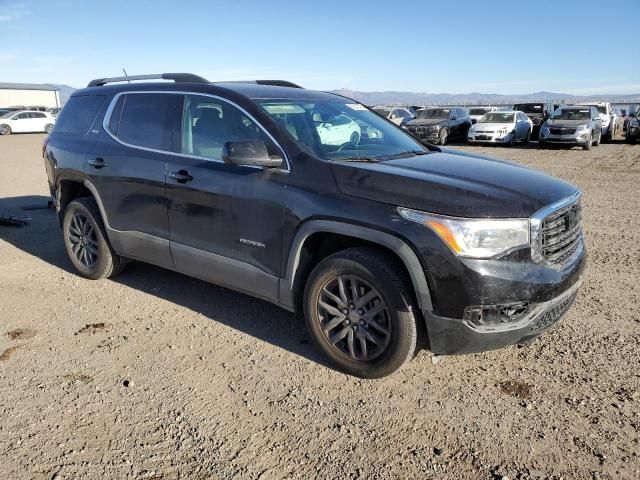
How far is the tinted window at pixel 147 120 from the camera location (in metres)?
4.45

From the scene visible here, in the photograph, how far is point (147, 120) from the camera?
15.2ft

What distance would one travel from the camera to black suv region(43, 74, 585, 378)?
306 cm

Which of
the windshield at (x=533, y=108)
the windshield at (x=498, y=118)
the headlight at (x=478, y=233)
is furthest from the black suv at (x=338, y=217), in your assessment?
the windshield at (x=533, y=108)

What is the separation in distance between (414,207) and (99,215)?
131 inches

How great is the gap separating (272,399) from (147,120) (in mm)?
2698

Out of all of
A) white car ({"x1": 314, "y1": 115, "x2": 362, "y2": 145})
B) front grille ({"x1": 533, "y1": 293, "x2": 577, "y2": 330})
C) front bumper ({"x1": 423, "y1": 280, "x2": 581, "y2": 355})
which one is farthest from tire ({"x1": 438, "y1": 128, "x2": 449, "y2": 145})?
front bumper ({"x1": 423, "y1": 280, "x2": 581, "y2": 355})

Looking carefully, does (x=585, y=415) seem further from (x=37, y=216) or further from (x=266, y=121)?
(x=37, y=216)

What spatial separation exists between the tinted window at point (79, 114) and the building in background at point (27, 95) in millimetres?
68091

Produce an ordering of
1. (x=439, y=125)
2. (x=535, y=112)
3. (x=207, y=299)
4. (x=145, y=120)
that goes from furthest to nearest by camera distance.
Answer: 1. (x=535, y=112)
2. (x=439, y=125)
3. (x=207, y=299)
4. (x=145, y=120)

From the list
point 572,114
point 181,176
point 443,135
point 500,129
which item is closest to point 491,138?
point 500,129

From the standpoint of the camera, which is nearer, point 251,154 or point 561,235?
point 561,235

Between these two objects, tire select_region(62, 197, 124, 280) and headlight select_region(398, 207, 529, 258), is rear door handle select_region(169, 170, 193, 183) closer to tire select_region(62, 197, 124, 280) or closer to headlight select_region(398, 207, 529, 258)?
tire select_region(62, 197, 124, 280)

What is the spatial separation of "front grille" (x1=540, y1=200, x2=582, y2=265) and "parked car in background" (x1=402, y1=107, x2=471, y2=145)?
60.4 feet

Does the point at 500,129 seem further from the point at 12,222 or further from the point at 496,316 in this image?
the point at 496,316
